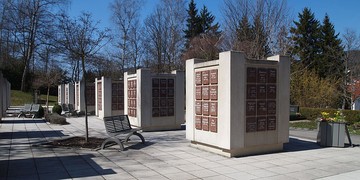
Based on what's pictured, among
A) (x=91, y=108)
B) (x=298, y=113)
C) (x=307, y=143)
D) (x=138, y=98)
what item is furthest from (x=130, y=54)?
(x=307, y=143)

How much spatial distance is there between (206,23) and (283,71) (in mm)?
38514

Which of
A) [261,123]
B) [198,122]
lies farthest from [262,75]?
[198,122]

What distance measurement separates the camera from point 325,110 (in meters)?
19.6

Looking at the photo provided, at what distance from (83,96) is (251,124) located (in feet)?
66.8

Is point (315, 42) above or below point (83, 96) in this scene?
above

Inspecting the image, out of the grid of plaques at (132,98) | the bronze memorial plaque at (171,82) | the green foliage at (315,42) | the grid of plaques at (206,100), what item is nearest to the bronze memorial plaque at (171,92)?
the bronze memorial plaque at (171,82)

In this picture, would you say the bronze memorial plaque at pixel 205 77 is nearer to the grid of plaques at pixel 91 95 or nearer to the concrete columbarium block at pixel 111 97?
the concrete columbarium block at pixel 111 97

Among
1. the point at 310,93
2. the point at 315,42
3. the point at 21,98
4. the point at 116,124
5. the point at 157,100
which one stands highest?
the point at 315,42

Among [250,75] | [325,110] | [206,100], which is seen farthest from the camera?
[325,110]

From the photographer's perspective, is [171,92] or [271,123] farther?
[171,92]

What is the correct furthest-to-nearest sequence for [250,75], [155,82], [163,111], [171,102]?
[171,102] → [163,111] → [155,82] → [250,75]

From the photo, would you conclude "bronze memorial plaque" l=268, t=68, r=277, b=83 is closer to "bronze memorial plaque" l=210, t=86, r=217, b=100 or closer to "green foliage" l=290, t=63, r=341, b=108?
"bronze memorial plaque" l=210, t=86, r=217, b=100

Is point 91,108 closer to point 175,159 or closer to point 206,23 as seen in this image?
point 175,159

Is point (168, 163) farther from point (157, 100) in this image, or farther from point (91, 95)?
point (91, 95)
